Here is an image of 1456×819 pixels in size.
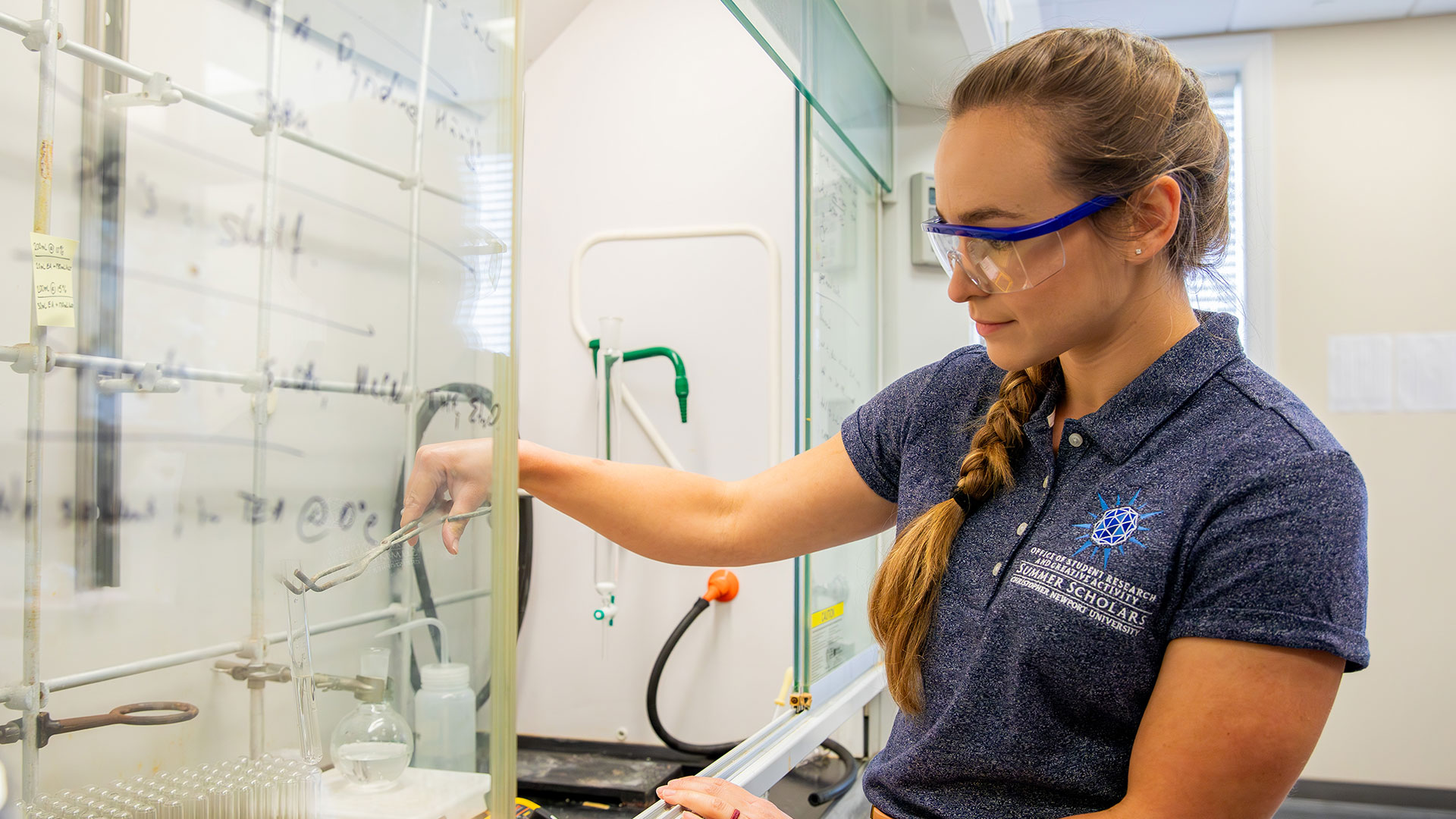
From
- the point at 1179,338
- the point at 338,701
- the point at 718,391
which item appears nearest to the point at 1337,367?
the point at 718,391

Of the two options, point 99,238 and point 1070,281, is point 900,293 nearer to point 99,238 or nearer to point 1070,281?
point 1070,281

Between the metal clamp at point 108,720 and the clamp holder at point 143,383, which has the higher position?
the clamp holder at point 143,383

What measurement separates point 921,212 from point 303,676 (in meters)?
1.66

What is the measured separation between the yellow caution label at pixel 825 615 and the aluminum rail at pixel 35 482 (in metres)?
1.07

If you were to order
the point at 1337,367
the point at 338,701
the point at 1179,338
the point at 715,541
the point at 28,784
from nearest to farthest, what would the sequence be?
the point at 28,784
the point at 338,701
the point at 1179,338
the point at 715,541
the point at 1337,367

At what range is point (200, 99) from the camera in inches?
22.0

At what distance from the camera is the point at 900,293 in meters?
2.05

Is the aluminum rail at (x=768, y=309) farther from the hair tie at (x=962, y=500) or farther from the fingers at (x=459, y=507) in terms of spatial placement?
the fingers at (x=459, y=507)

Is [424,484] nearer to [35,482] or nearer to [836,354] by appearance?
[35,482]

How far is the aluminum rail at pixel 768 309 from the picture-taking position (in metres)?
1.82

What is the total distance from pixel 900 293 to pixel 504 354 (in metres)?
1.46

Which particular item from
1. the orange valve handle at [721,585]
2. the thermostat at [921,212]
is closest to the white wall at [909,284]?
the thermostat at [921,212]

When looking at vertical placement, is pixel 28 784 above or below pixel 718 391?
below

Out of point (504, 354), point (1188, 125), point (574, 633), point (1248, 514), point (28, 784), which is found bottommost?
point (574, 633)
